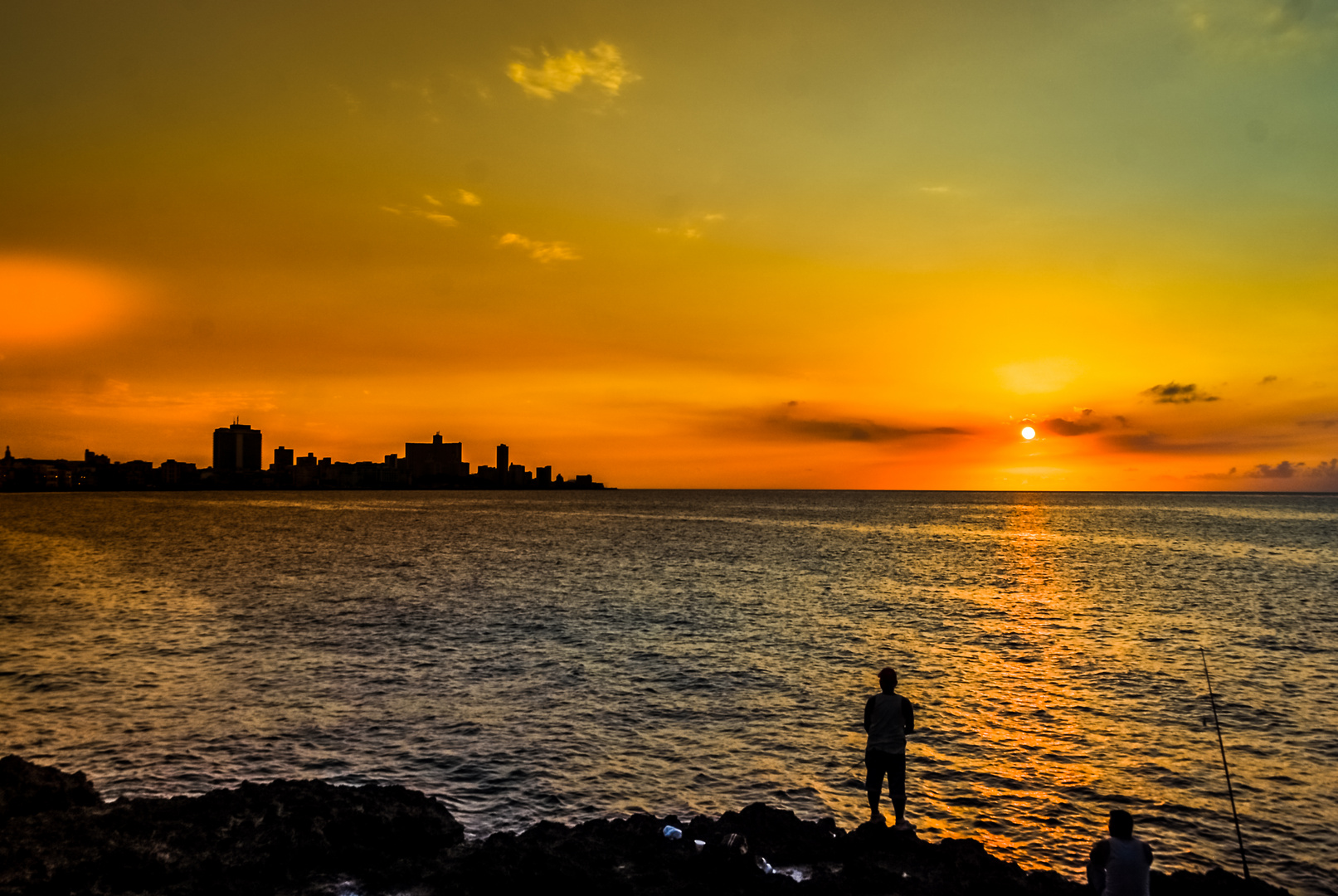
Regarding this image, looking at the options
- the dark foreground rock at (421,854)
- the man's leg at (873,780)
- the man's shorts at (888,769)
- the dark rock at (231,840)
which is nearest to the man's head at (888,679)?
the man's shorts at (888,769)

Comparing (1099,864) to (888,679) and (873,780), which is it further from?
(873,780)

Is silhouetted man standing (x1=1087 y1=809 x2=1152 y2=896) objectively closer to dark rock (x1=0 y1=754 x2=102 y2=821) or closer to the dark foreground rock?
the dark foreground rock

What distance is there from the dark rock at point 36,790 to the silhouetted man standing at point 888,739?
1346cm

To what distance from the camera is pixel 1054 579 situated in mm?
63562

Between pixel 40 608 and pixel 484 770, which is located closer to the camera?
pixel 484 770

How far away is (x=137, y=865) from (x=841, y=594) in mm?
44357

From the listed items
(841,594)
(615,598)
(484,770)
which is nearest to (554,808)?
(484,770)

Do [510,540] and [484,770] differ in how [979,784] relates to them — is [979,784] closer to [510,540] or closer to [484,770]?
[484,770]

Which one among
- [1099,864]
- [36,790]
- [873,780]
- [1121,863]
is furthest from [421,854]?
[1121,863]

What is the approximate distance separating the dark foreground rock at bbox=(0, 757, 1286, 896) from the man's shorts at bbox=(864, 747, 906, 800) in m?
0.71

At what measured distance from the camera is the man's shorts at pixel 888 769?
13266 mm

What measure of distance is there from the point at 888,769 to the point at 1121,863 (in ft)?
14.0

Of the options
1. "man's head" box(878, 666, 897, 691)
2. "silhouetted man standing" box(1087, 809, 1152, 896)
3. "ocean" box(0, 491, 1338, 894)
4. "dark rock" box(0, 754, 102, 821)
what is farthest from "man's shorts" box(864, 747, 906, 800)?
"dark rock" box(0, 754, 102, 821)

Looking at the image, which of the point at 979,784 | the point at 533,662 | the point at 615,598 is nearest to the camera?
the point at 979,784
